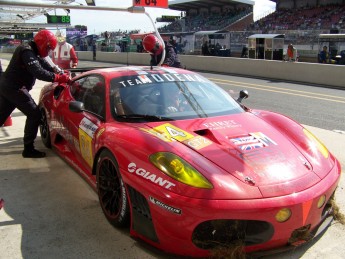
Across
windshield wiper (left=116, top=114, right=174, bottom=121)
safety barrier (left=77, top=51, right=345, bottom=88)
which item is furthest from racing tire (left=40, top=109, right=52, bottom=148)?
safety barrier (left=77, top=51, right=345, bottom=88)

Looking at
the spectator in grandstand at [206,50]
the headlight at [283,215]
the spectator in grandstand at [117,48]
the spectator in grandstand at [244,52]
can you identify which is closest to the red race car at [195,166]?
the headlight at [283,215]

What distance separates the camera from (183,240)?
246cm

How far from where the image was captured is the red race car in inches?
96.7

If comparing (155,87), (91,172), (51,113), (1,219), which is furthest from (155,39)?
(1,219)

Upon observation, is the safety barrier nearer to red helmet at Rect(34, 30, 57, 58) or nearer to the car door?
red helmet at Rect(34, 30, 57, 58)

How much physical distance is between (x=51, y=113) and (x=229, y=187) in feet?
10.4

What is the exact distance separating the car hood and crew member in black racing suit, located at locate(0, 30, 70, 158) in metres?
2.30

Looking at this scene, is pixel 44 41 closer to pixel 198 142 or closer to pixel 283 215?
pixel 198 142

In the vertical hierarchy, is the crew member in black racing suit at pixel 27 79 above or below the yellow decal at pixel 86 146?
above

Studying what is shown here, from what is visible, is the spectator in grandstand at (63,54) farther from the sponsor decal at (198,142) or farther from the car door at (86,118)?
the sponsor decal at (198,142)

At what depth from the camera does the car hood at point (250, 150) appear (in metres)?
2.64

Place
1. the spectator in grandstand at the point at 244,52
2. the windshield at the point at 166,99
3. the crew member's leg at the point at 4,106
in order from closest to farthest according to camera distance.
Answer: the windshield at the point at 166,99 < the crew member's leg at the point at 4,106 < the spectator in grandstand at the point at 244,52

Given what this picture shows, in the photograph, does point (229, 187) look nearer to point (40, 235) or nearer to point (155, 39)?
point (40, 235)

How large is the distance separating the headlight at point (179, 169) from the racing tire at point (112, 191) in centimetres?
37
